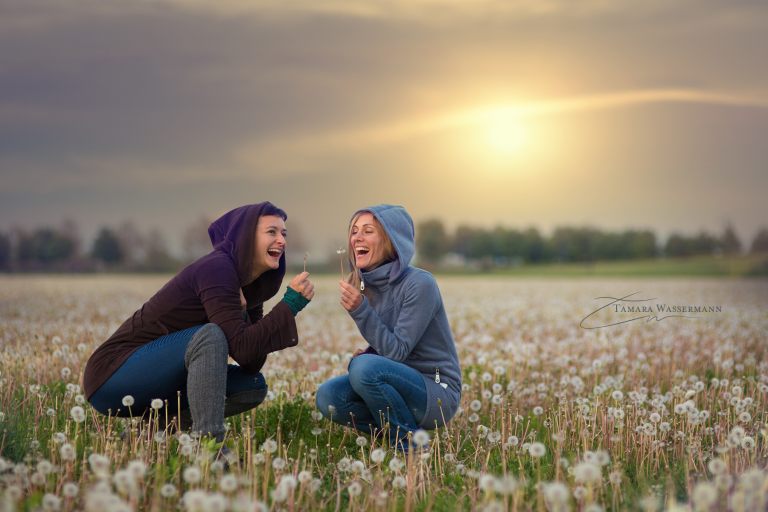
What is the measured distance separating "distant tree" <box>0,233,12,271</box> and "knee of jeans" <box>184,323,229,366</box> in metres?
96.0

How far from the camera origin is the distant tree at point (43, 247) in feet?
328

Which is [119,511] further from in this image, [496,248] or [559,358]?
[496,248]

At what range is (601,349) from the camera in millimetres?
12266

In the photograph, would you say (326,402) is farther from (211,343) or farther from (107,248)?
(107,248)

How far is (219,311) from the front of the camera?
20.0 feet

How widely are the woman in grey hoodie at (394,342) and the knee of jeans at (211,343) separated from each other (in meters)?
0.95

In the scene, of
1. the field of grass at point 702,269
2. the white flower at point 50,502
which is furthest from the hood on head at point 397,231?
the field of grass at point 702,269

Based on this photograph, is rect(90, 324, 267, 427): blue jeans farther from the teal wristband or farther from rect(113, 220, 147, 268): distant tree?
rect(113, 220, 147, 268): distant tree

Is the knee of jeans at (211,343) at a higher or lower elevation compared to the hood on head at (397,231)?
lower

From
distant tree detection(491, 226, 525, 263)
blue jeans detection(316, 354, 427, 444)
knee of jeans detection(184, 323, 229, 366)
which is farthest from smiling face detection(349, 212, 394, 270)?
distant tree detection(491, 226, 525, 263)

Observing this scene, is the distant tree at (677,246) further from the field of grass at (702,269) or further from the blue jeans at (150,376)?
the blue jeans at (150,376)

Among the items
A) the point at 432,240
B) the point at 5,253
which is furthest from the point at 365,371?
the point at 432,240

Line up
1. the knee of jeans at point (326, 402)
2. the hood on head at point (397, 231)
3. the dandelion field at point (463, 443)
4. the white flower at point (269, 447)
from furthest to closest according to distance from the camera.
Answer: the knee of jeans at point (326, 402), the hood on head at point (397, 231), the white flower at point (269, 447), the dandelion field at point (463, 443)

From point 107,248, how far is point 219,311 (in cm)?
10181
